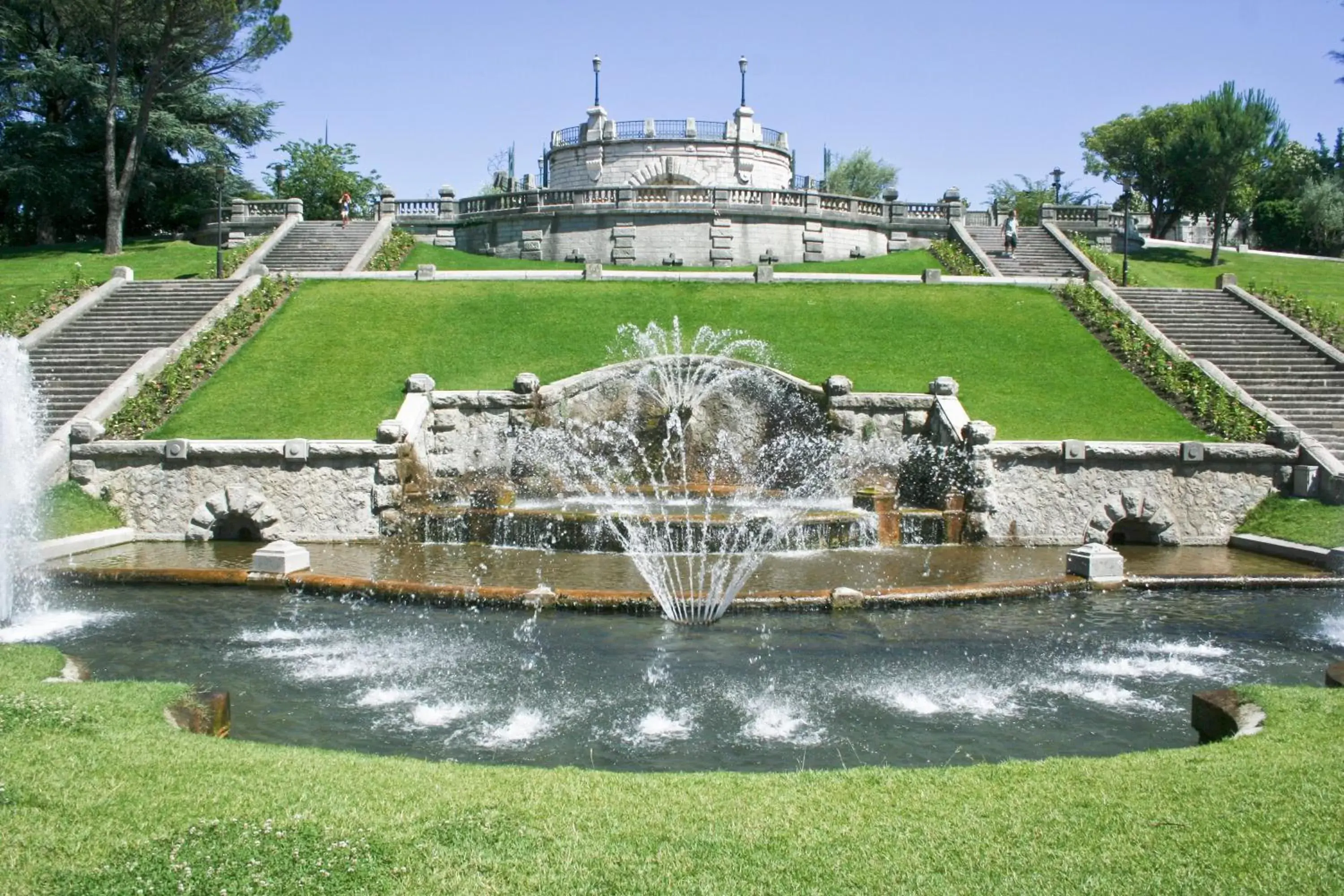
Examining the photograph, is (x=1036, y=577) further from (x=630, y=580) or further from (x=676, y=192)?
(x=676, y=192)

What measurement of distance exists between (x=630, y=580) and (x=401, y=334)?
1276 cm

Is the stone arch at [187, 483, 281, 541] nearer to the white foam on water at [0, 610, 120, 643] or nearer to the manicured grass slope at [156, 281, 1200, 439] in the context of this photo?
the manicured grass slope at [156, 281, 1200, 439]

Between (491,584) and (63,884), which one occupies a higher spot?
(63,884)

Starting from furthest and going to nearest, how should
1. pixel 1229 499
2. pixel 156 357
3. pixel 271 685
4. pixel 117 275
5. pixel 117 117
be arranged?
pixel 117 117
pixel 117 275
pixel 156 357
pixel 1229 499
pixel 271 685

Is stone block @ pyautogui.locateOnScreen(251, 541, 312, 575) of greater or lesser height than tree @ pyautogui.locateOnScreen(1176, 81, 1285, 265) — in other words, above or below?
below

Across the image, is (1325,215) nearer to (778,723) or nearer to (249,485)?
(249,485)

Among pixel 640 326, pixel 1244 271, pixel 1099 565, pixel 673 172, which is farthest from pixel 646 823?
pixel 673 172

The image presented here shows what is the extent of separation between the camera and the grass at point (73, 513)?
17594 mm

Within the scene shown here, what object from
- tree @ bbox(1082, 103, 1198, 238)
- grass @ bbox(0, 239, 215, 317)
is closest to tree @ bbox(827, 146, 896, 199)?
tree @ bbox(1082, 103, 1198, 238)

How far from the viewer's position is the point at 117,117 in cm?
4419

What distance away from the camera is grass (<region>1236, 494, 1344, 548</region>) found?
56.7 ft

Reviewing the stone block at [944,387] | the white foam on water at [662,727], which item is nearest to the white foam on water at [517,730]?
the white foam on water at [662,727]

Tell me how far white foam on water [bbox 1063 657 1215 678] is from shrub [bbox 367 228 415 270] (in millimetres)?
28442

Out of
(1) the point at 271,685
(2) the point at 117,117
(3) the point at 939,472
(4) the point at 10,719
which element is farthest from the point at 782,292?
(2) the point at 117,117
